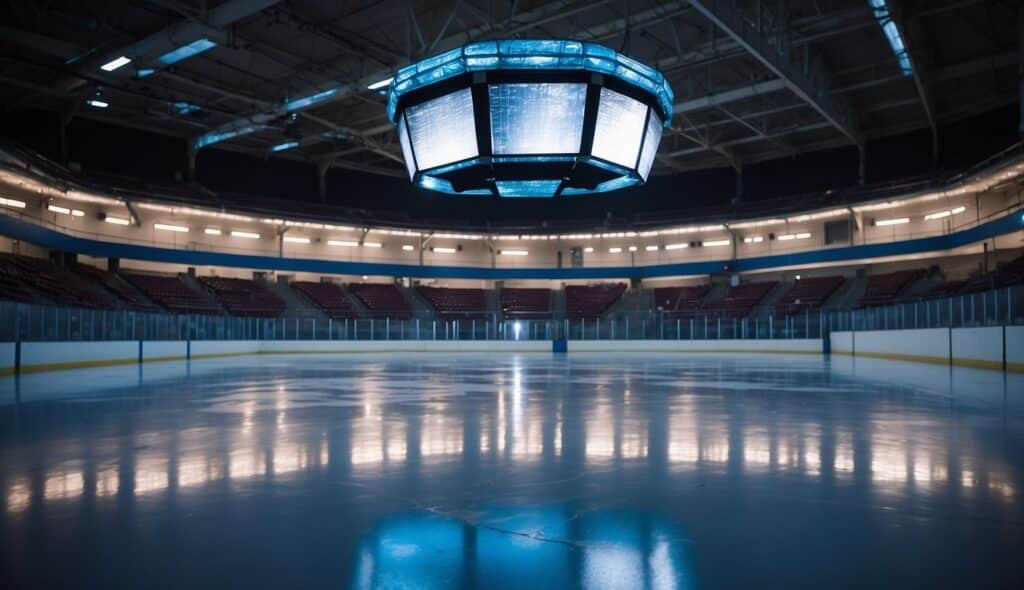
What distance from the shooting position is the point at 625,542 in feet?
9.77

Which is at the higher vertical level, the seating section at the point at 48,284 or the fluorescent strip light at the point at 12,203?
the fluorescent strip light at the point at 12,203

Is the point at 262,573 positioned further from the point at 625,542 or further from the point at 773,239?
the point at 773,239

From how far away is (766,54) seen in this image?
76.4 ft

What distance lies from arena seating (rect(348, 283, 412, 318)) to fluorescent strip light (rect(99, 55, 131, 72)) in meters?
20.8

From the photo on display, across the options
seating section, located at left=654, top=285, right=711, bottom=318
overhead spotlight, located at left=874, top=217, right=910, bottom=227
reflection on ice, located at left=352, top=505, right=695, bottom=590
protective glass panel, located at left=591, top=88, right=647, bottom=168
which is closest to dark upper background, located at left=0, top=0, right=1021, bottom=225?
overhead spotlight, located at left=874, top=217, right=910, bottom=227

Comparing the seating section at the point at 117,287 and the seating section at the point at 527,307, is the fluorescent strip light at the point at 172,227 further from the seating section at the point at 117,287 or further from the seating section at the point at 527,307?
the seating section at the point at 527,307

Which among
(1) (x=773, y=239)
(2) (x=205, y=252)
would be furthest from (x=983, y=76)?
(2) (x=205, y=252)

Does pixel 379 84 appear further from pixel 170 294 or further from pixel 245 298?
pixel 245 298

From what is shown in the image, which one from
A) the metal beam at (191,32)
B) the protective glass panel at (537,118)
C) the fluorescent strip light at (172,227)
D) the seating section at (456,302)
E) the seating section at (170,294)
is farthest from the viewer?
the seating section at (456,302)

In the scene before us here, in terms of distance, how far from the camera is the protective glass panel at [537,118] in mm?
18141

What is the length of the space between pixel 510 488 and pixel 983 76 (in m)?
38.1

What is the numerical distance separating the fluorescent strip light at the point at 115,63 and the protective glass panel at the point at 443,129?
1347 centimetres

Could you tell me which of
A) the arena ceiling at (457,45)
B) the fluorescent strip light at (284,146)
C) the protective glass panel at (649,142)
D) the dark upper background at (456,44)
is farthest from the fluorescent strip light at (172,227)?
the protective glass panel at (649,142)

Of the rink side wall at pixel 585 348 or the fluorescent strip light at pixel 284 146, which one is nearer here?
the rink side wall at pixel 585 348
